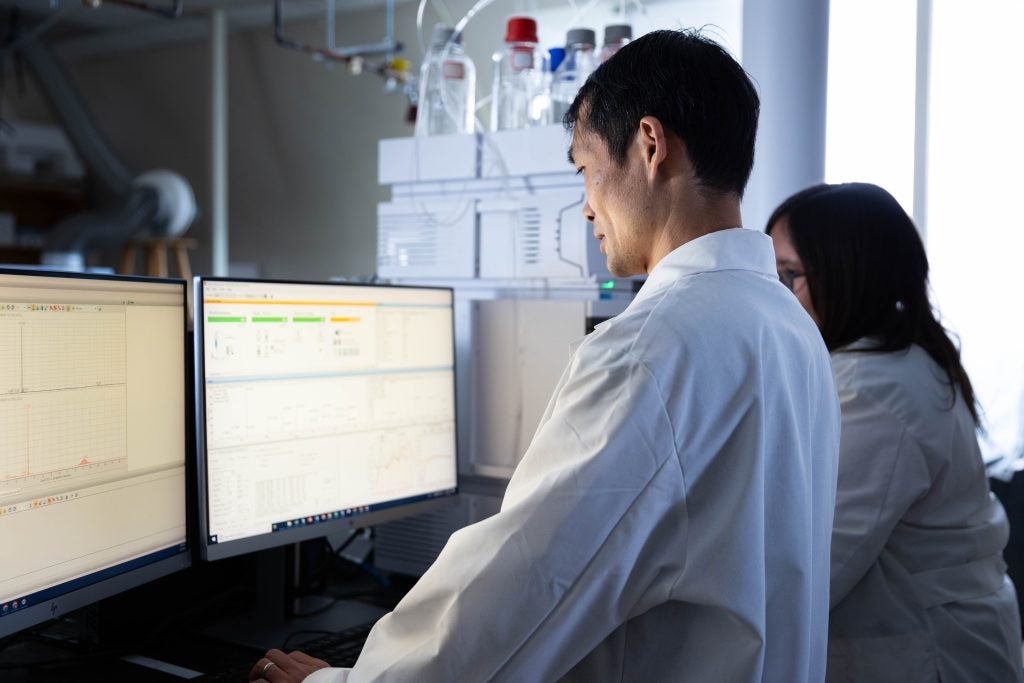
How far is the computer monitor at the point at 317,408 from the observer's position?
1103mm

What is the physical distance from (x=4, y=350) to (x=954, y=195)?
2.54 metres

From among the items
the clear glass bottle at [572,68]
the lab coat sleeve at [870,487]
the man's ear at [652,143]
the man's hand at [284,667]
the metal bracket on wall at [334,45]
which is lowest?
the man's hand at [284,667]

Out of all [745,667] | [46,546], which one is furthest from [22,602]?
[745,667]

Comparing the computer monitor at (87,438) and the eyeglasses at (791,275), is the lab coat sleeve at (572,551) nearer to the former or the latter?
the computer monitor at (87,438)

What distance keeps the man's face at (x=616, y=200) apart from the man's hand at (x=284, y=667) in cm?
52

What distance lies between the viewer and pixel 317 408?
3.99 ft

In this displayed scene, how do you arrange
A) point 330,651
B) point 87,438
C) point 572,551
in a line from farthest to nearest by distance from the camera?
point 330,651, point 87,438, point 572,551

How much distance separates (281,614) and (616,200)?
77 cm

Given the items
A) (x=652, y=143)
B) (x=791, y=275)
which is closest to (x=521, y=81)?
(x=791, y=275)

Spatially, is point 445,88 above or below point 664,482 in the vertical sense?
above

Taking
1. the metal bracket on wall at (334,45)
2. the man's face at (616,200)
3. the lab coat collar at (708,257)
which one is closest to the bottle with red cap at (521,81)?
the man's face at (616,200)

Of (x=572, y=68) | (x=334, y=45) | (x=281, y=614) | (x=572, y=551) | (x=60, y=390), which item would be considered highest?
(x=334, y=45)

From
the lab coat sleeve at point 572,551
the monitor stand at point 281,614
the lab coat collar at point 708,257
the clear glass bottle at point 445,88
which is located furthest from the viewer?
the clear glass bottle at point 445,88

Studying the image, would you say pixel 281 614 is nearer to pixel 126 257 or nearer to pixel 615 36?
pixel 615 36
